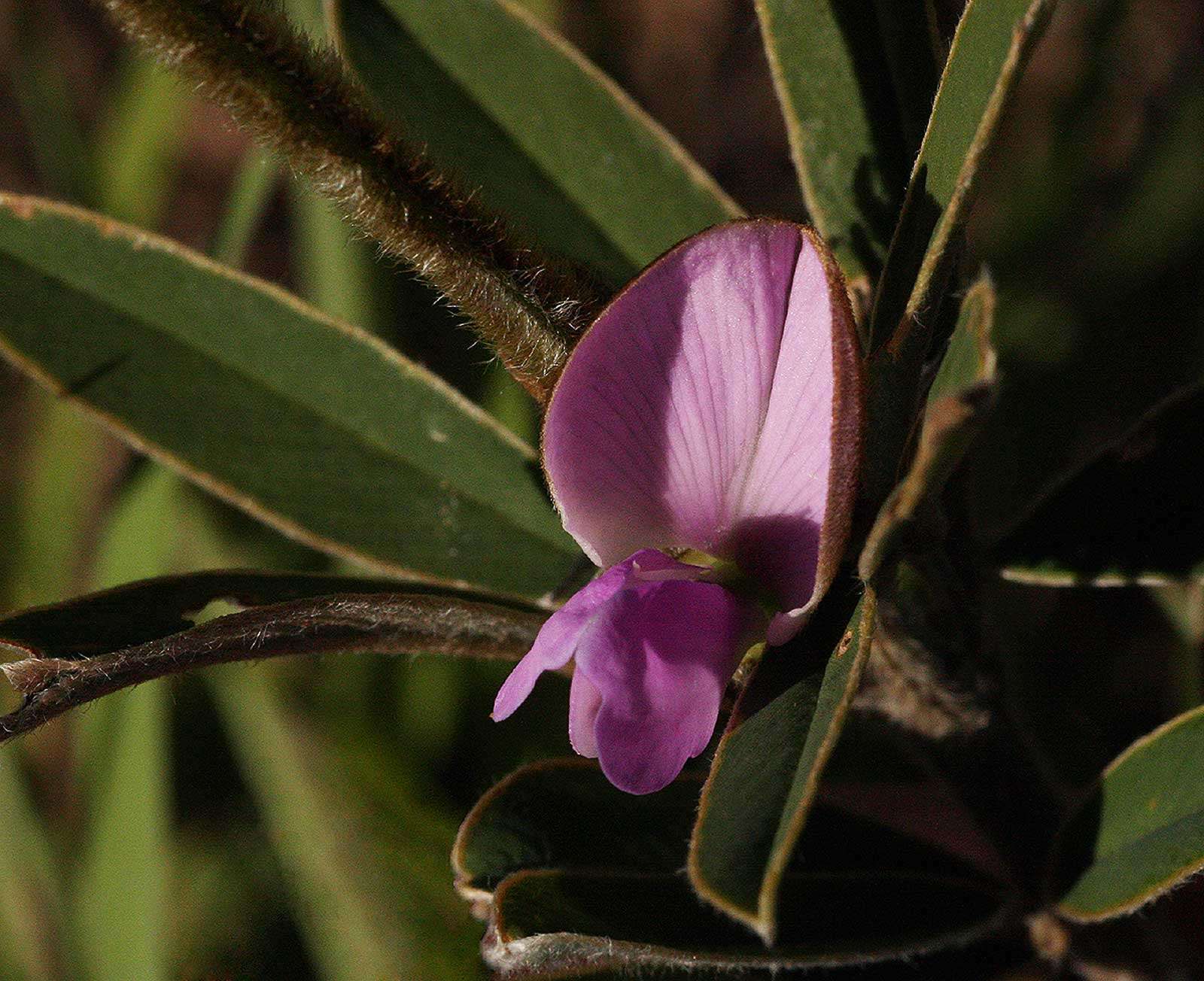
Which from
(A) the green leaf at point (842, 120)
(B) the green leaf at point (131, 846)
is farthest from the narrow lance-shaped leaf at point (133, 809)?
(A) the green leaf at point (842, 120)

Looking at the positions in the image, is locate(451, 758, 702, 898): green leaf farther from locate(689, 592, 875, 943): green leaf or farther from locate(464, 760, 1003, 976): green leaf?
locate(689, 592, 875, 943): green leaf

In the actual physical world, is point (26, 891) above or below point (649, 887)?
below

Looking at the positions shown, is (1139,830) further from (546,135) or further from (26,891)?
(26,891)

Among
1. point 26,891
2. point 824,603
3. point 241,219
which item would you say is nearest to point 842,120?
point 824,603

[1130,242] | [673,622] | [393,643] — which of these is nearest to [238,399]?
[393,643]

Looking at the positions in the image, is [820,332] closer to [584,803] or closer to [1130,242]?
[584,803]

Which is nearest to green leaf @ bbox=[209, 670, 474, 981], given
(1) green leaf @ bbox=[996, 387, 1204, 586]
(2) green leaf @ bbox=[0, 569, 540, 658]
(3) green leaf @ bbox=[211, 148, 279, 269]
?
(3) green leaf @ bbox=[211, 148, 279, 269]
